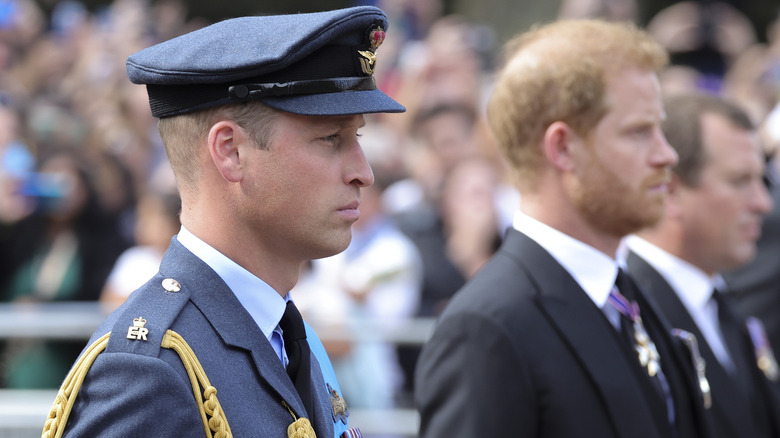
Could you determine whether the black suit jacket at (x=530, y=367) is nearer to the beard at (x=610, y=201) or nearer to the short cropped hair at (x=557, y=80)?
the beard at (x=610, y=201)

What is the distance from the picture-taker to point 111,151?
8.25 meters

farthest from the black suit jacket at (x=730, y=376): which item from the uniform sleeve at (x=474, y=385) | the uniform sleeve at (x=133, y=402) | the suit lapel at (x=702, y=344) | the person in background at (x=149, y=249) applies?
the person in background at (x=149, y=249)

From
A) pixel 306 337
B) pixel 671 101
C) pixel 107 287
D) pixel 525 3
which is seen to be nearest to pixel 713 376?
pixel 671 101

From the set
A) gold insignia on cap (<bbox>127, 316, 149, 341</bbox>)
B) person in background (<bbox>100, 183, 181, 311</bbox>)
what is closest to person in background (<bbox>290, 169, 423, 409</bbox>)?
person in background (<bbox>100, 183, 181, 311</bbox>)

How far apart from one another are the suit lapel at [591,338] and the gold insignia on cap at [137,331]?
140 centimetres

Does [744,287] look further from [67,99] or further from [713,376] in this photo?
[67,99]

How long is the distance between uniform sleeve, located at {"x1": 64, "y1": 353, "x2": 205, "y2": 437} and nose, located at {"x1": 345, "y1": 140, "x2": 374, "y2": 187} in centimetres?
57

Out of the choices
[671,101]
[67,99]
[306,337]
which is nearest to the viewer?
[306,337]

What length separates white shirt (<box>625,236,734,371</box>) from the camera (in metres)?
4.14

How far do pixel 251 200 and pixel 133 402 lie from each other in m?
0.50

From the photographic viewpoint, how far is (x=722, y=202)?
14.3 ft

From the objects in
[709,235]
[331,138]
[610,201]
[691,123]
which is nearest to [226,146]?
[331,138]

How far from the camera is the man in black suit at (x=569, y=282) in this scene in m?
2.94

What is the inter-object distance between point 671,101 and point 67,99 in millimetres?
7175
